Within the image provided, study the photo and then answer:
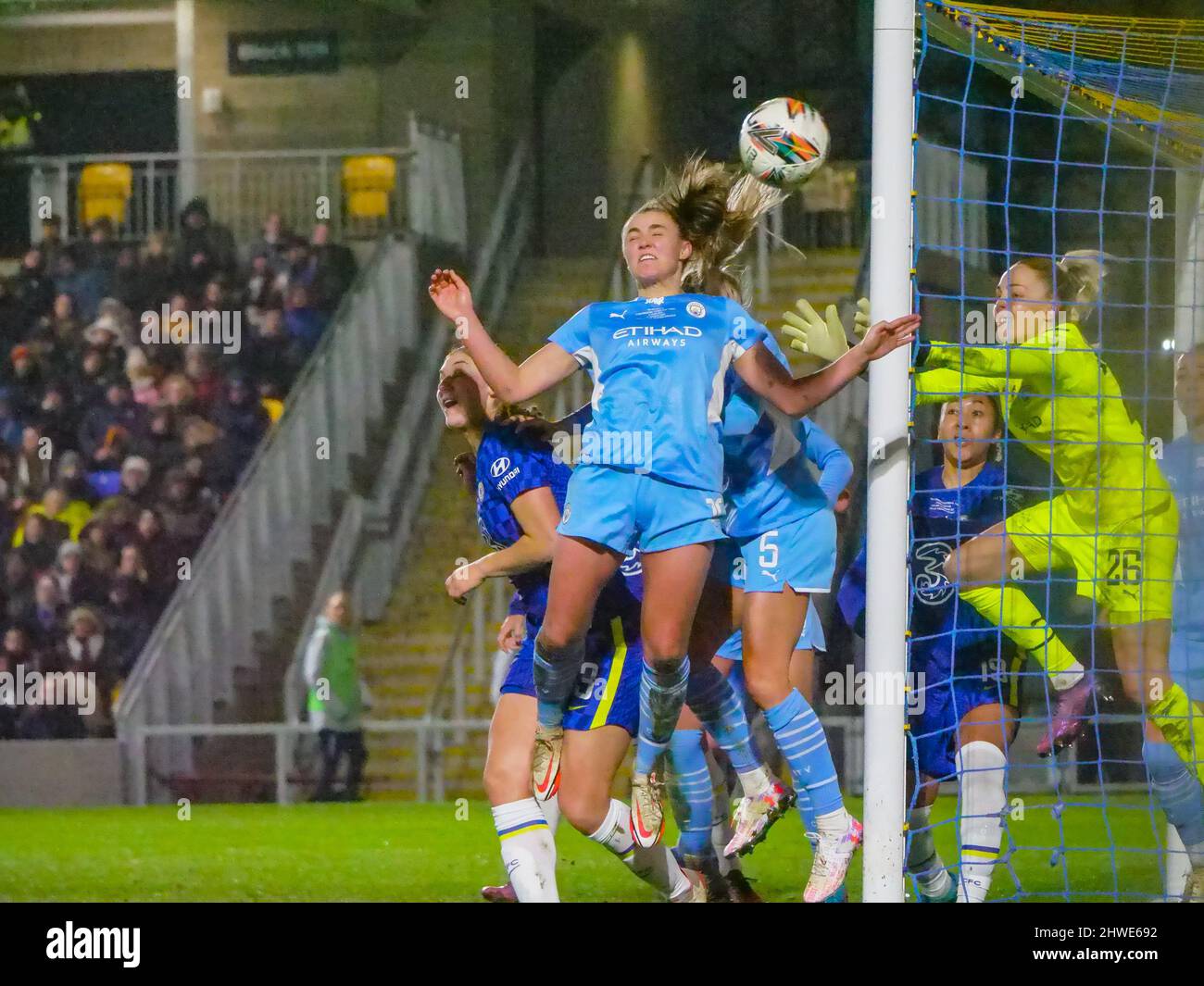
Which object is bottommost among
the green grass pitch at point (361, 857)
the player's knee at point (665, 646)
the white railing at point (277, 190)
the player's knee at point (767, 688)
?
the green grass pitch at point (361, 857)

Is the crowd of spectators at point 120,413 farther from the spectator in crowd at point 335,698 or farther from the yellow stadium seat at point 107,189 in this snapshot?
the spectator in crowd at point 335,698

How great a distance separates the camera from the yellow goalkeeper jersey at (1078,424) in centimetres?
479

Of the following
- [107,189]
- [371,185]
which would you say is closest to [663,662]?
[371,185]

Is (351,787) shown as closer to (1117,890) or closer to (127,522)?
(127,522)

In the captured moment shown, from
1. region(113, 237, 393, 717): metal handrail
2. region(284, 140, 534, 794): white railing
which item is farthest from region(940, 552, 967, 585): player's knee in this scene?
region(113, 237, 393, 717): metal handrail

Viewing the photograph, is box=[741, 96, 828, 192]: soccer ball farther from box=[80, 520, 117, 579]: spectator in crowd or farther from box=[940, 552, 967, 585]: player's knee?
box=[80, 520, 117, 579]: spectator in crowd

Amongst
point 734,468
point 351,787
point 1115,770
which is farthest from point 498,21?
point 734,468

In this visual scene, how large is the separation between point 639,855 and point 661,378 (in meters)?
1.26

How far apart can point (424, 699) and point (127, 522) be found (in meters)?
2.00

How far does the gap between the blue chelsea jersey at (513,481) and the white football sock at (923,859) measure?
121cm

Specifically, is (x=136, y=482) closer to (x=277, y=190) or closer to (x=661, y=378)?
(x=277, y=190)

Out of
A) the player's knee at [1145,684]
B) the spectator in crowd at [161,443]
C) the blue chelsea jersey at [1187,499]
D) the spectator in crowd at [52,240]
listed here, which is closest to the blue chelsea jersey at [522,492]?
the player's knee at [1145,684]

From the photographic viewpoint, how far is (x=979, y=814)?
4539mm

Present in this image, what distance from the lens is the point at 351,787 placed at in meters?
8.86
